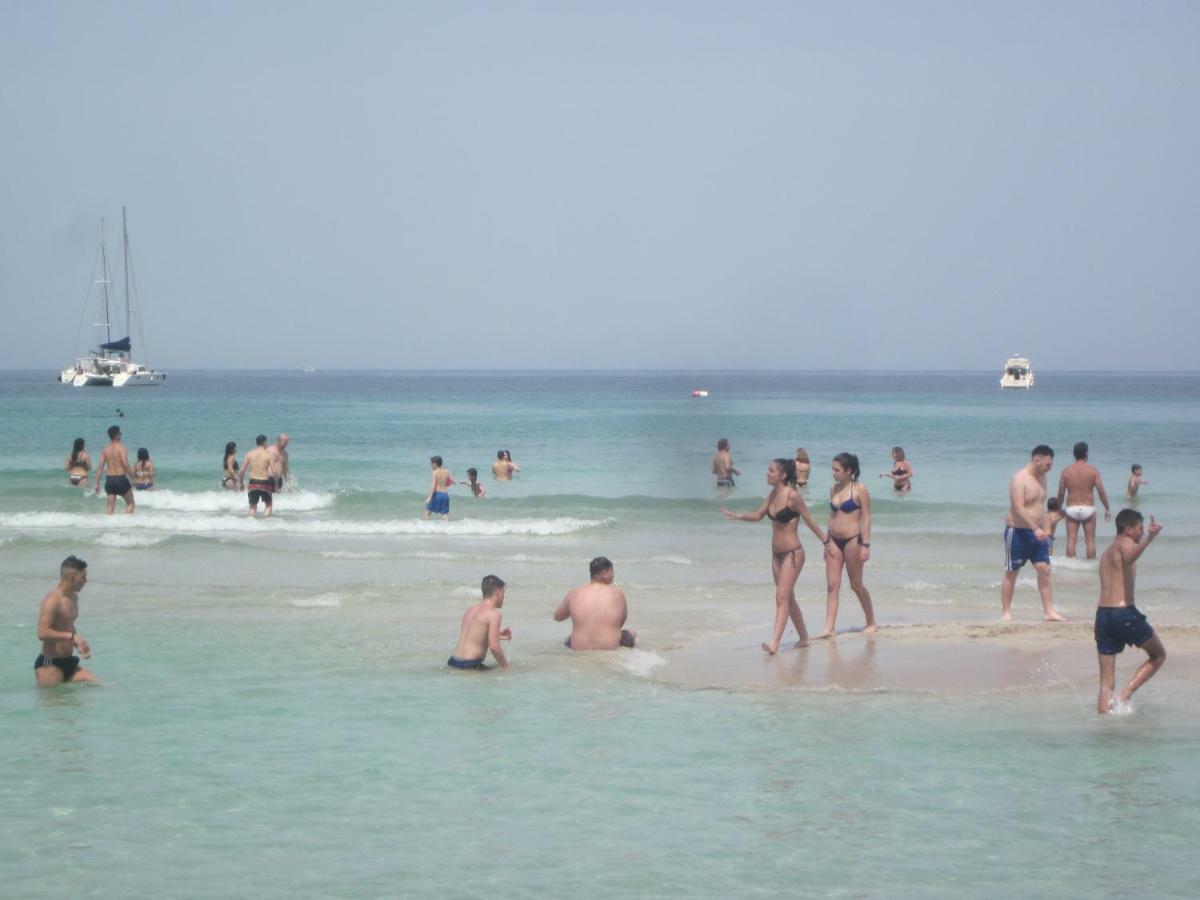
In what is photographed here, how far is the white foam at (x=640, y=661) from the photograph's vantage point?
10.8 metres

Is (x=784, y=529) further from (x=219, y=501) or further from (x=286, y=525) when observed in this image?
(x=219, y=501)

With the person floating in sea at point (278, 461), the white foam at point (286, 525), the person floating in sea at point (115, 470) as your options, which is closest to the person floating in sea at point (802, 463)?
the white foam at point (286, 525)

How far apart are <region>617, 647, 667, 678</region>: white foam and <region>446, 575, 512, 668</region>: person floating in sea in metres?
1.03

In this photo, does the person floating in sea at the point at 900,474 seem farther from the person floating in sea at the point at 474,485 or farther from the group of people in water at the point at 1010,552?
the group of people in water at the point at 1010,552

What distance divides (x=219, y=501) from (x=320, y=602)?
14227 millimetres

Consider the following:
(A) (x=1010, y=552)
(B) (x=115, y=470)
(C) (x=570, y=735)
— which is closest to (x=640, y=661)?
(C) (x=570, y=735)

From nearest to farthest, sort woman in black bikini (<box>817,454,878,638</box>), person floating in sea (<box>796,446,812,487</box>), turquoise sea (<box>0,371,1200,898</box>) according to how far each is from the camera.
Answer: turquoise sea (<box>0,371,1200,898</box>) → woman in black bikini (<box>817,454,878,638</box>) → person floating in sea (<box>796,446,812,487</box>)

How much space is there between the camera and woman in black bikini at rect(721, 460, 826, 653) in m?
10.8

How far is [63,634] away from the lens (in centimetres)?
999

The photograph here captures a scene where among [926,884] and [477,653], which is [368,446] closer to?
[477,653]

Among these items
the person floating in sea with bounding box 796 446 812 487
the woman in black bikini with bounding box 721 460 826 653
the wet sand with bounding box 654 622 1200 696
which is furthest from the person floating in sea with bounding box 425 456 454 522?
the woman in black bikini with bounding box 721 460 826 653

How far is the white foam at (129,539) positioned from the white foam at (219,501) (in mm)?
4787

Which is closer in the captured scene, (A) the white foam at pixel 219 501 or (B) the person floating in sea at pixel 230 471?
(B) the person floating in sea at pixel 230 471

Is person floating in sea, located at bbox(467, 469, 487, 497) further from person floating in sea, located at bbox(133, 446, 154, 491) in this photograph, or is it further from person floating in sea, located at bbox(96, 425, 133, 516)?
person floating in sea, located at bbox(96, 425, 133, 516)
